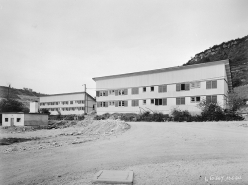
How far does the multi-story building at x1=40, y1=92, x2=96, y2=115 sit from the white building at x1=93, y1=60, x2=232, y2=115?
12708mm

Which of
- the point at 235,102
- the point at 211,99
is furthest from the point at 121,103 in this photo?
the point at 235,102

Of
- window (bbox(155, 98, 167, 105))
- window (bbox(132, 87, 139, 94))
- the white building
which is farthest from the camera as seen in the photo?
window (bbox(132, 87, 139, 94))

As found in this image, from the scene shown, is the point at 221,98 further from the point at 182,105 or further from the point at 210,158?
the point at 210,158

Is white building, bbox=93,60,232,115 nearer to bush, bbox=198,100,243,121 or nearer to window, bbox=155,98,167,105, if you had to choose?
window, bbox=155,98,167,105

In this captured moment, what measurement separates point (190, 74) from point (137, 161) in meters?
26.3

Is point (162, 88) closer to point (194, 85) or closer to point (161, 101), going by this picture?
point (161, 101)

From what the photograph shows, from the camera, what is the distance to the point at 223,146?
28.7ft

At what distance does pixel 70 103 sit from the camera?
54.8m

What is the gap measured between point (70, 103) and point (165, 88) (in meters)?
31.6

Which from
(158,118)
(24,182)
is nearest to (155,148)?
(24,182)

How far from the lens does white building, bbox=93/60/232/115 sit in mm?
28078

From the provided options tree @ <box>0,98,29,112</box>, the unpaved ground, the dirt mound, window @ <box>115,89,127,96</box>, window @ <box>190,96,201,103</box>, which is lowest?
the dirt mound

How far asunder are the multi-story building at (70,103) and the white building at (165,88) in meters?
12.7

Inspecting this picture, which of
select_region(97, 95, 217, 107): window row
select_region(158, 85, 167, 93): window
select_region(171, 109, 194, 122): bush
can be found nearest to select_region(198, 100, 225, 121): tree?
select_region(171, 109, 194, 122): bush
